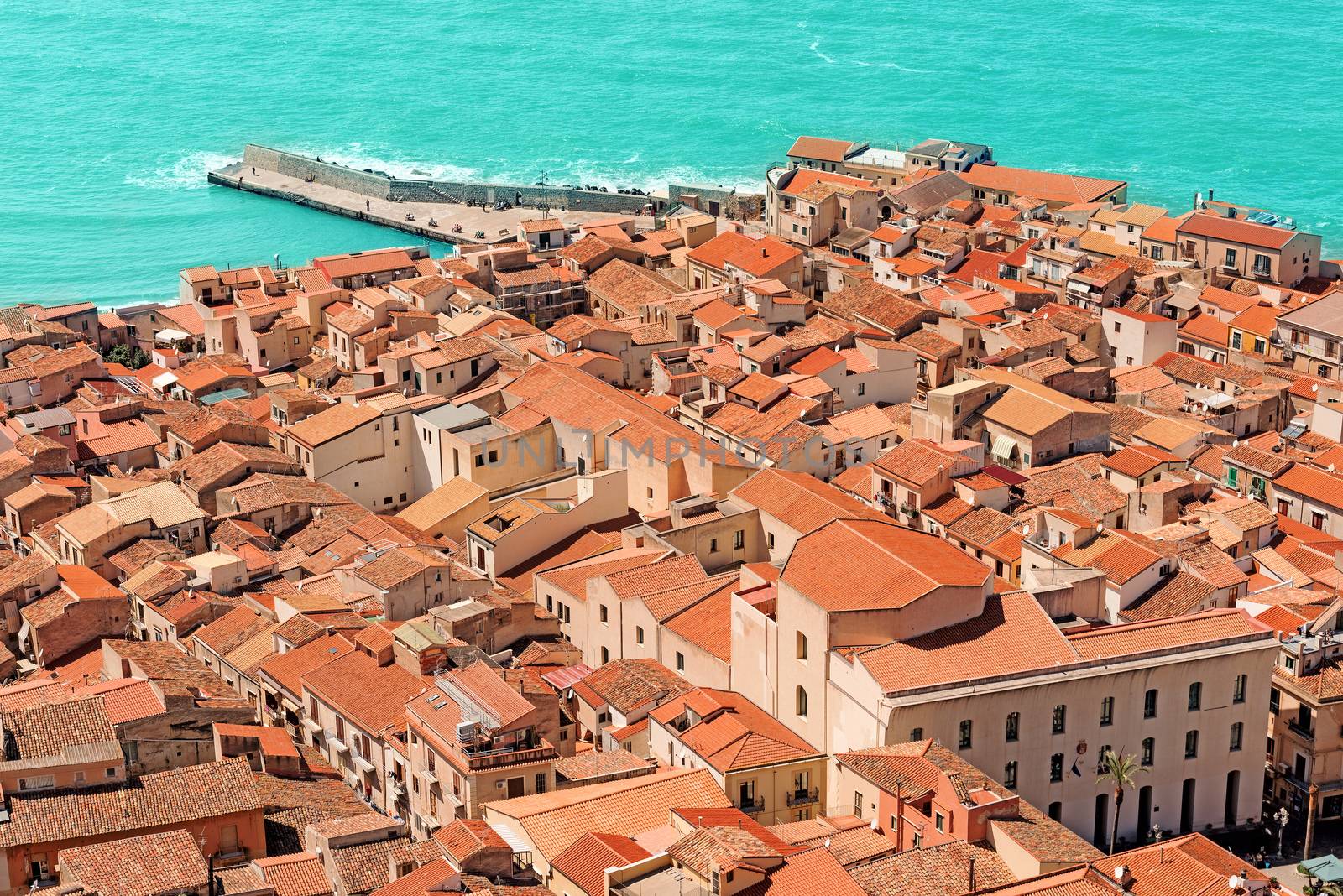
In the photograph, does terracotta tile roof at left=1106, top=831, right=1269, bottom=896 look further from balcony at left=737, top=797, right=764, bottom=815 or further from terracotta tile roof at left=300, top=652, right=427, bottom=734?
terracotta tile roof at left=300, top=652, right=427, bottom=734

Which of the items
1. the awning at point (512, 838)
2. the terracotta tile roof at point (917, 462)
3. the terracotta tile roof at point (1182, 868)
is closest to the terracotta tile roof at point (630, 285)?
the terracotta tile roof at point (917, 462)

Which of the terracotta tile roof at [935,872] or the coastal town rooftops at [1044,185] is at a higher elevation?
the coastal town rooftops at [1044,185]

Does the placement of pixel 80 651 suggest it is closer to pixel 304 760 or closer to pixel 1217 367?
pixel 304 760

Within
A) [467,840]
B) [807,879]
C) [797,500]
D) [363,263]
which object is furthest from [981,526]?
[363,263]

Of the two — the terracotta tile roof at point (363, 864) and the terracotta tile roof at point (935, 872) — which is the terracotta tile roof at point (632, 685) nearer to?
the terracotta tile roof at point (363, 864)

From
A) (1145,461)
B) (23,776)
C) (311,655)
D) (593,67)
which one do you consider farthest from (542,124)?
(23,776)

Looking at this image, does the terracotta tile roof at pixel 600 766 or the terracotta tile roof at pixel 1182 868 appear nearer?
the terracotta tile roof at pixel 1182 868

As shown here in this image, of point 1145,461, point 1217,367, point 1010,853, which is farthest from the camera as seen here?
point 1217,367
